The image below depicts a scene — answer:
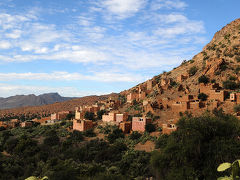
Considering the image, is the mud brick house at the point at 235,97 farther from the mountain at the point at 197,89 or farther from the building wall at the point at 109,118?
the building wall at the point at 109,118

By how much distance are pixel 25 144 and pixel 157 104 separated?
1976cm

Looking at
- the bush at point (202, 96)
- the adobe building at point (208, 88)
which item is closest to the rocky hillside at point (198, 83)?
the bush at point (202, 96)

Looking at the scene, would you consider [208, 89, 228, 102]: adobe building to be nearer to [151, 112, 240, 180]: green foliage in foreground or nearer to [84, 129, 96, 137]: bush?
[151, 112, 240, 180]: green foliage in foreground

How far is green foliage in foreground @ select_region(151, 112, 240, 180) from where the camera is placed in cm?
1277

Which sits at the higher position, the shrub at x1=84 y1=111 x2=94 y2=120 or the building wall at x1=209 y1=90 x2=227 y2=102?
the building wall at x1=209 y1=90 x2=227 y2=102

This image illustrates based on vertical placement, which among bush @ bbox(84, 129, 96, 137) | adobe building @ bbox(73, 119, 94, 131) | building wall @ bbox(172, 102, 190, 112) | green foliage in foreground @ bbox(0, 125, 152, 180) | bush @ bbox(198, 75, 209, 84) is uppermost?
bush @ bbox(198, 75, 209, 84)

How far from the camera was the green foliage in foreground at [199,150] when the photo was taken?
12775 millimetres

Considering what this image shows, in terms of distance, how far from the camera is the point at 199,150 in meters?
13.6

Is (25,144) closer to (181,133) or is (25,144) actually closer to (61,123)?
(61,123)

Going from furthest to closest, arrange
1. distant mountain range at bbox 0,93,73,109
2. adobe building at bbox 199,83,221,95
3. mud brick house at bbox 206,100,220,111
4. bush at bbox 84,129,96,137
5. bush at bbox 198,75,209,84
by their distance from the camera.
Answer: distant mountain range at bbox 0,93,73,109
bush at bbox 198,75,209,84
bush at bbox 84,129,96,137
adobe building at bbox 199,83,221,95
mud brick house at bbox 206,100,220,111

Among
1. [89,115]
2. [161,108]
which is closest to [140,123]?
[161,108]

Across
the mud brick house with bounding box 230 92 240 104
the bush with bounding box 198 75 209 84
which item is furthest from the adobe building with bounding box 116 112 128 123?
the mud brick house with bounding box 230 92 240 104

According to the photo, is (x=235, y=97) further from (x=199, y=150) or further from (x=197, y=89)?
(x=199, y=150)

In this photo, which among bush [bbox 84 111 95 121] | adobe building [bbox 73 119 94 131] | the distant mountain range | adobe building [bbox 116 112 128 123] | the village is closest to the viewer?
the village
